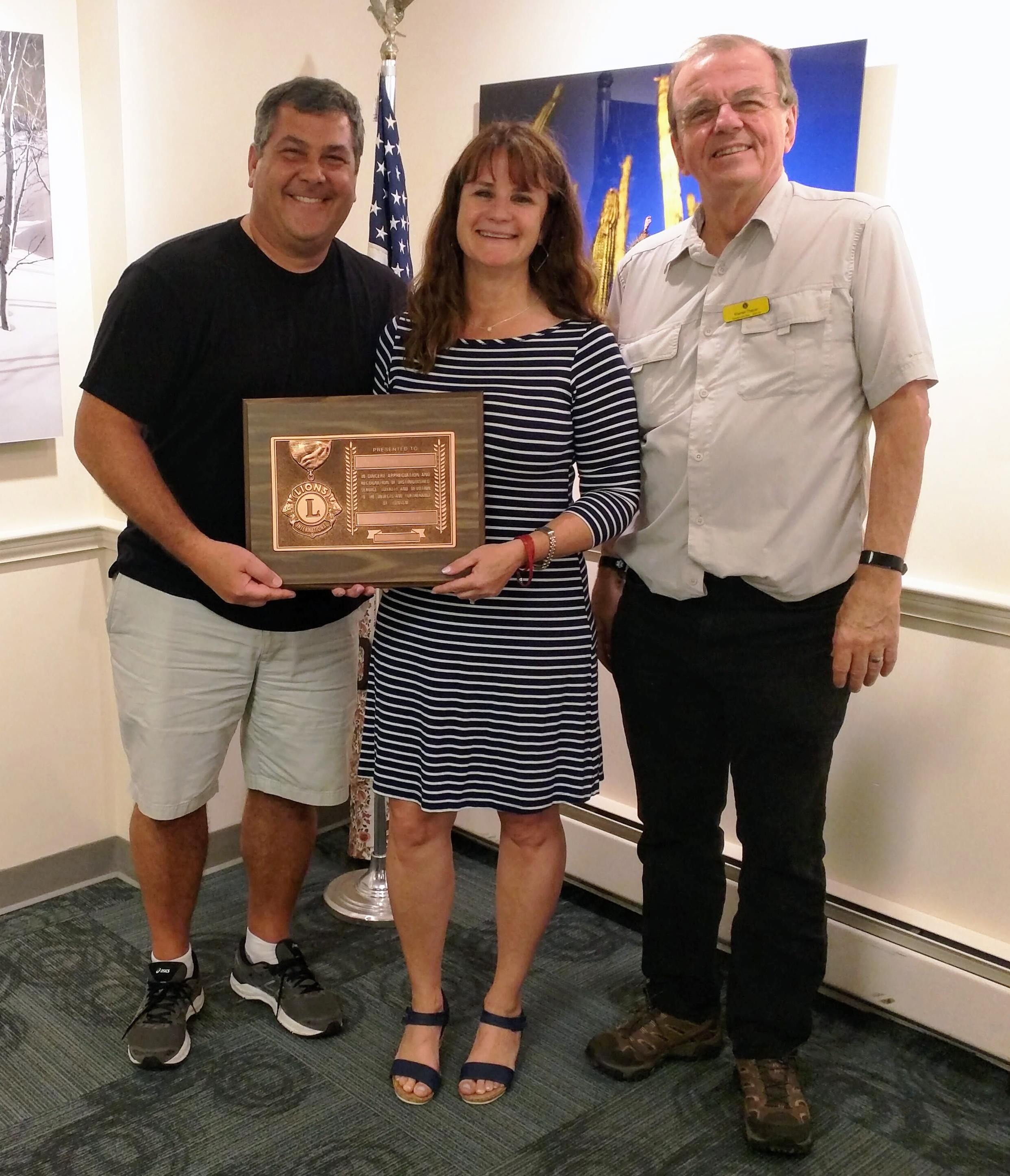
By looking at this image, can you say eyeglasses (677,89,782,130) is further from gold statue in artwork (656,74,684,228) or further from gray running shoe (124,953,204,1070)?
gray running shoe (124,953,204,1070)

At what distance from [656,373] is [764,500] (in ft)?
0.96

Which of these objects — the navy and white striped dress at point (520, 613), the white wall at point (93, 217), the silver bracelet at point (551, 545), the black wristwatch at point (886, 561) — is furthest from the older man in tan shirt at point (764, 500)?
the white wall at point (93, 217)

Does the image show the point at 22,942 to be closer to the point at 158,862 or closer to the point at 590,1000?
the point at 158,862

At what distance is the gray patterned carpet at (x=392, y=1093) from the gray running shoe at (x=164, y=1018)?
3 centimetres

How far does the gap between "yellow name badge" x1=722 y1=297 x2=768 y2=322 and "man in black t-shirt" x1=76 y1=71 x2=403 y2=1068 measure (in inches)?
25.9

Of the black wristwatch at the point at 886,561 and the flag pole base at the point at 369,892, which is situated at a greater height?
the black wristwatch at the point at 886,561

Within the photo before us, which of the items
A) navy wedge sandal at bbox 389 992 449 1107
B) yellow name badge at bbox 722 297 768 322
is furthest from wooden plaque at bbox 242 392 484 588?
navy wedge sandal at bbox 389 992 449 1107

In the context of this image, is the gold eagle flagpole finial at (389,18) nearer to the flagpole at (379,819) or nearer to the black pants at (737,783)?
the flagpole at (379,819)

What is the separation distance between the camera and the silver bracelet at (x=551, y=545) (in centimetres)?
185

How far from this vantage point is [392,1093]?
2107 mm

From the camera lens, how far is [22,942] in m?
2.62

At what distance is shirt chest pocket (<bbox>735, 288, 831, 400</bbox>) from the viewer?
182 cm

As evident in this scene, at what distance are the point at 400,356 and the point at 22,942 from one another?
63.5 inches

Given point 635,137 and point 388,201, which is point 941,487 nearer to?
point 635,137
